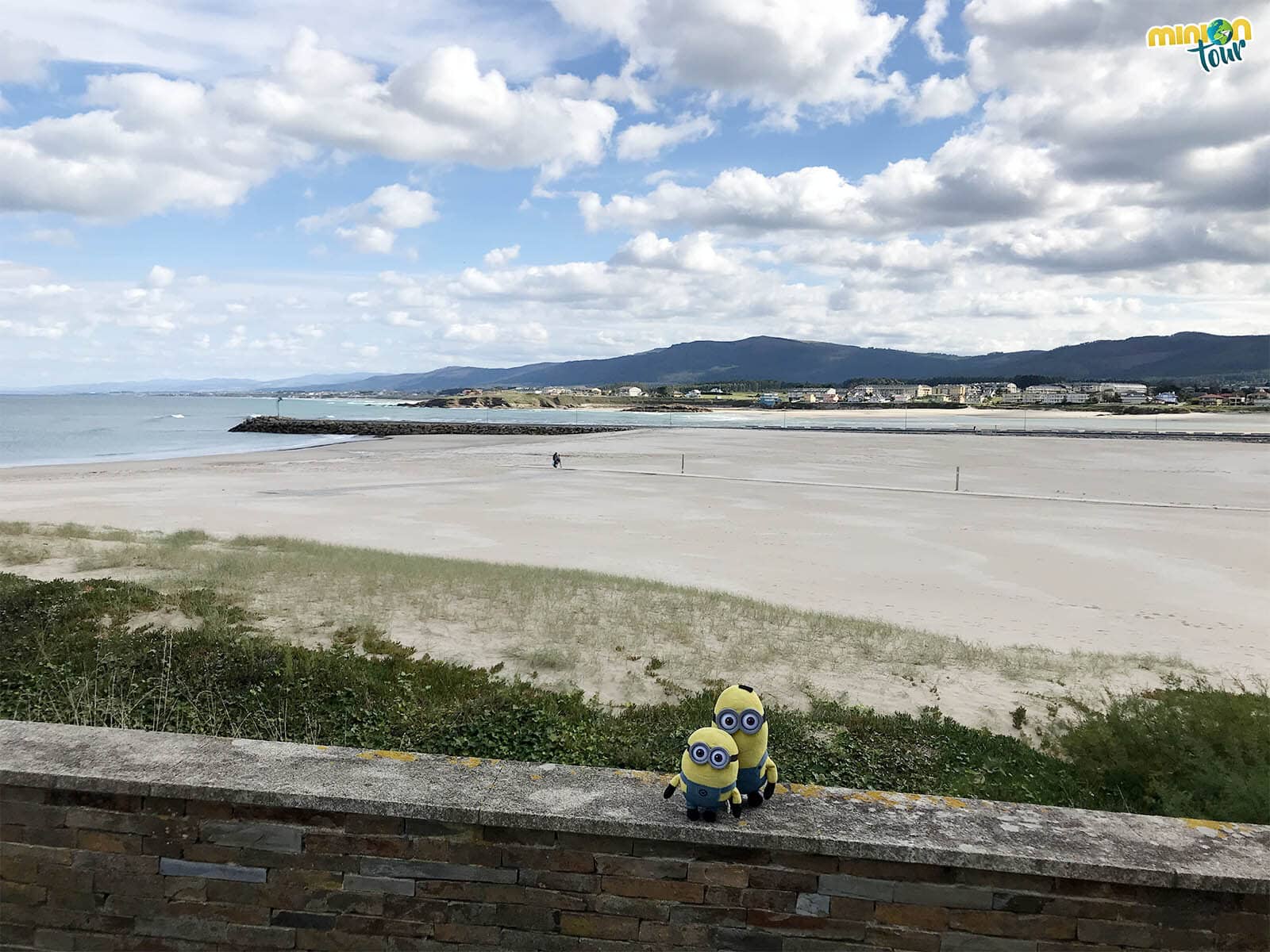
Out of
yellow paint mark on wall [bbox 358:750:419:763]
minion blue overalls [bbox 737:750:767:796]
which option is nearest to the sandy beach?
minion blue overalls [bbox 737:750:767:796]

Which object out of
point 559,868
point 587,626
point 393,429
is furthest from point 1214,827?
point 393,429

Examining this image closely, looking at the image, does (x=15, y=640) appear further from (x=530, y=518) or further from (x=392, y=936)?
(x=530, y=518)

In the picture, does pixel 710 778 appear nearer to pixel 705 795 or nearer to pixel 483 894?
pixel 705 795

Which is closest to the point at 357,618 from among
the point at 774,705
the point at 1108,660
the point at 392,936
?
the point at 774,705

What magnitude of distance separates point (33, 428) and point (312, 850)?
112m

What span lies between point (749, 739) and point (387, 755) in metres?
1.74

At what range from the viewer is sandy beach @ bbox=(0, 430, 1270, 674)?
13.5 metres

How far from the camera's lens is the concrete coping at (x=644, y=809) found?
302cm

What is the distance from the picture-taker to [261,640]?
824 cm

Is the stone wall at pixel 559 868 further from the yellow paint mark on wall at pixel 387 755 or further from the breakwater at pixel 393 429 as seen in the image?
the breakwater at pixel 393 429

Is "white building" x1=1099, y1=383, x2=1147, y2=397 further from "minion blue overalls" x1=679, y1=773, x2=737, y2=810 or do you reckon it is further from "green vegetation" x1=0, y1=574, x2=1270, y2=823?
"minion blue overalls" x1=679, y1=773, x2=737, y2=810

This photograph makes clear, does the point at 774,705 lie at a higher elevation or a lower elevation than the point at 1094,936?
lower

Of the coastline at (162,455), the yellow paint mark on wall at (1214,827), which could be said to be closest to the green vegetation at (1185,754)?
the yellow paint mark on wall at (1214,827)

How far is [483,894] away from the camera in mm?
3203
